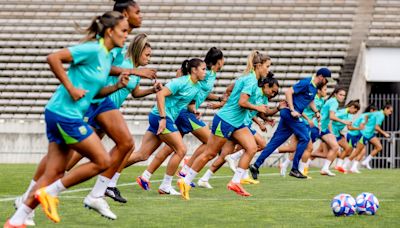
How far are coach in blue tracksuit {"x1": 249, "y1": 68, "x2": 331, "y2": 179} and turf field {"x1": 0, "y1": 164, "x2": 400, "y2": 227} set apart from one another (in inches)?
73.9

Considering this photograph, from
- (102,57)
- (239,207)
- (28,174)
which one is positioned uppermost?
(102,57)

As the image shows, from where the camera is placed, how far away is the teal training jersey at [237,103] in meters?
12.5

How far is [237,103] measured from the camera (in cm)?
1265

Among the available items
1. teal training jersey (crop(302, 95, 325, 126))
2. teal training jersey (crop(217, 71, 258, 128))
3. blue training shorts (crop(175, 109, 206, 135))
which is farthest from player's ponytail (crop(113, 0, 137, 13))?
teal training jersey (crop(302, 95, 325, 126))

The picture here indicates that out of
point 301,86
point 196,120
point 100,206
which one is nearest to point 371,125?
point 301,86

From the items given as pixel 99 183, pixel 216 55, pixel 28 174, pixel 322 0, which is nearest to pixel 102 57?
pixel 99 183

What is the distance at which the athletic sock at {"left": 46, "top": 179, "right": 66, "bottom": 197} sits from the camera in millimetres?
7332

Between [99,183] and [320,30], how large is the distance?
22.1 meters

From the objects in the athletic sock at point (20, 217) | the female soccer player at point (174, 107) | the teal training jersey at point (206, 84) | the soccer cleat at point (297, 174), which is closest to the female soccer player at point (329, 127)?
the soccer cleat at point (297, 174)

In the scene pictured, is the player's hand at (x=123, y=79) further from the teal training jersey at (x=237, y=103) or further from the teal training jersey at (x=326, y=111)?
the teal training jersey at (x=326, y=111)

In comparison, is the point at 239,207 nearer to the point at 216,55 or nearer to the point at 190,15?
the point at 216,55

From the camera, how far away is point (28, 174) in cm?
1761

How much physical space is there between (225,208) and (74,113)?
3.05 meters

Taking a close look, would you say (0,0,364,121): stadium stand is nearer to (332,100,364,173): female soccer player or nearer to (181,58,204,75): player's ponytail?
(332,100,364,173): female soccer player
